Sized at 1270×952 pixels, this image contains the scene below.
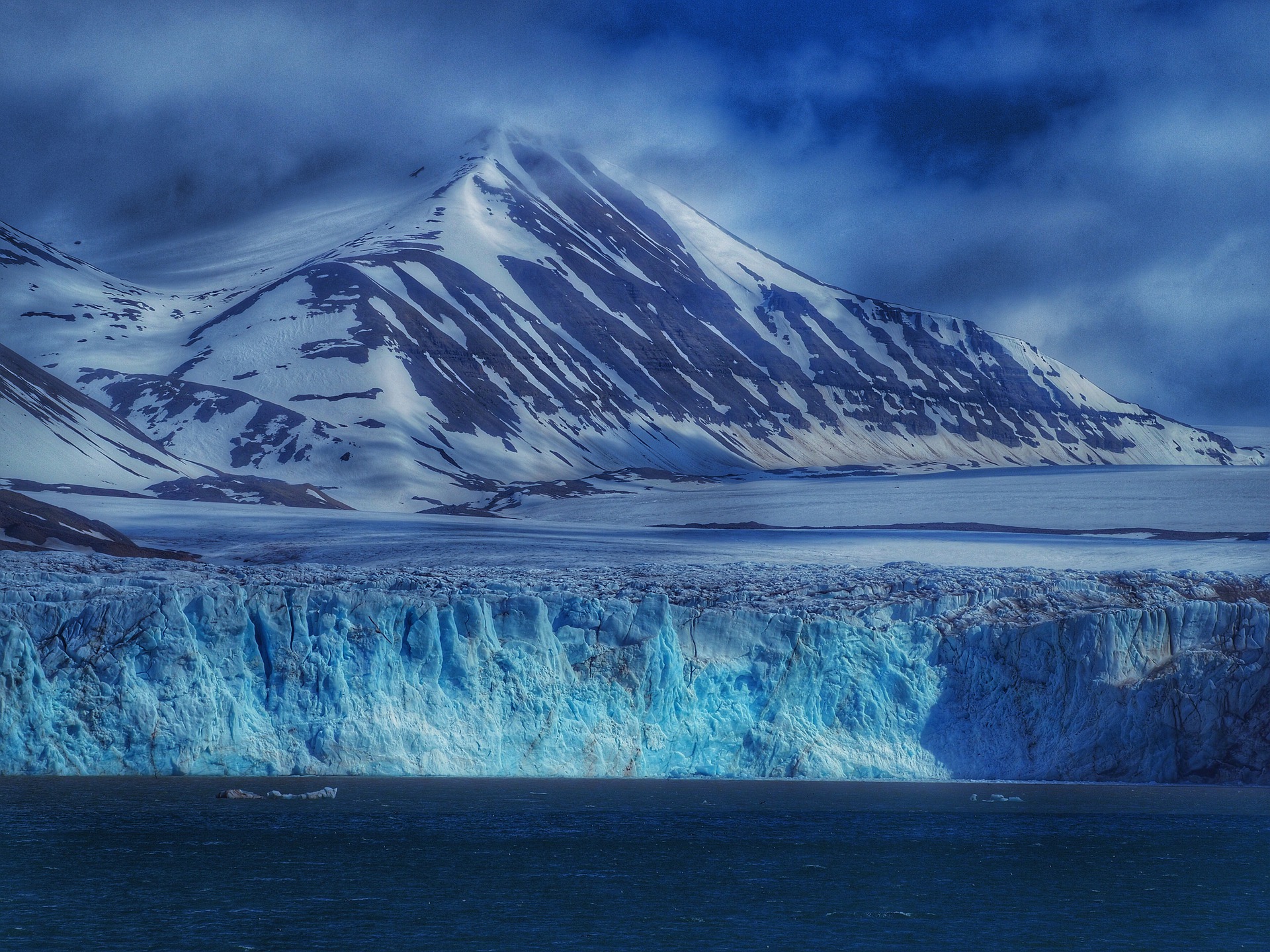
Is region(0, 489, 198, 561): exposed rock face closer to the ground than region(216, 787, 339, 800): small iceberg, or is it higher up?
higher up

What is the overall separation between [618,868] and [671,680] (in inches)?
323

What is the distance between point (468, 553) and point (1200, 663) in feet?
81.4

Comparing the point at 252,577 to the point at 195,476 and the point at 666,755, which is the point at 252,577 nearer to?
the point at 666,755

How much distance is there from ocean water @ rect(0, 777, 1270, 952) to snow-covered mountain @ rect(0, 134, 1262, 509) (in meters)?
70.7

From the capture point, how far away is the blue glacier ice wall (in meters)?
27.9

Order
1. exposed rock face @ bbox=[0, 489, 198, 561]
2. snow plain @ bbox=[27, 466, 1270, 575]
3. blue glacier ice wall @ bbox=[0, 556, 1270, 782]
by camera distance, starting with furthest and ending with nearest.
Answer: snow plain @ bbox=[27, 466, 1270, 575] < exposed rock face @ bbox=[0, 489, 198, 561] < blue glacier ice wall @ bbox=[0, 556, 1270, 782]

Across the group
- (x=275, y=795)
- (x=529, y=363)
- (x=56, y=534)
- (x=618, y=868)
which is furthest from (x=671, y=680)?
(x=529, y=363)

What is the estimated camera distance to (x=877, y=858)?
23.0 m

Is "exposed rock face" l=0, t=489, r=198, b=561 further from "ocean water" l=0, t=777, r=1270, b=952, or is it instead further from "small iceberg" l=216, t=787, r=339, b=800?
"ocean water" l=0, t=777, r=1270, b=952

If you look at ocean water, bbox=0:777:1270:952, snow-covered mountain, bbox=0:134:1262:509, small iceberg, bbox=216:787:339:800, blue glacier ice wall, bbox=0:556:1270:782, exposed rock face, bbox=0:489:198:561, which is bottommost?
ocean water, bbox=0:777:1270:952

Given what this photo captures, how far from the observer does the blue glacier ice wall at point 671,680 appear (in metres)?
27.9

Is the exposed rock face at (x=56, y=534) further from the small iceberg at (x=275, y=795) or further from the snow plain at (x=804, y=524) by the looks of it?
the small iceberg at (x=275, y=795)

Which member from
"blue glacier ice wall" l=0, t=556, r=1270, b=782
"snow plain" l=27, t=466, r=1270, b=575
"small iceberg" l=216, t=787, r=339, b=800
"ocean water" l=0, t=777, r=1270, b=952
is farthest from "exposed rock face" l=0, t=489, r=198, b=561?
"ocean water" l=0, t=777, r=1270, b=952

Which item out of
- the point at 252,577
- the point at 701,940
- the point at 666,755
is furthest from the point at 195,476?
the point at 701,940
